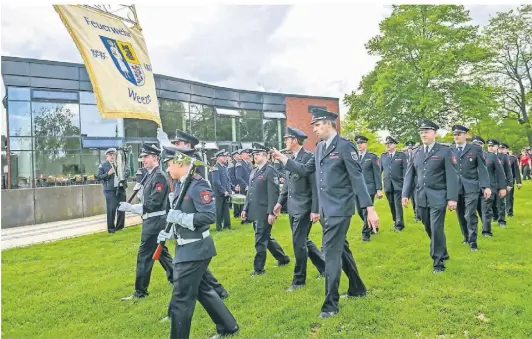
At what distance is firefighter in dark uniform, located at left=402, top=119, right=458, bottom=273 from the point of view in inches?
258

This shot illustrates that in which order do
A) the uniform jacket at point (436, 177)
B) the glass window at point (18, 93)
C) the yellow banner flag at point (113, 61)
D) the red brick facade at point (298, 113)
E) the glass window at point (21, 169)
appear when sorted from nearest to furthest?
the uniform jacket at point (436, 177) → the yellow banner flag at point (113, 61) → the glass window at point (21, 169) → the glass window at point (18, 93) → the red brick facade at point (298, 113)

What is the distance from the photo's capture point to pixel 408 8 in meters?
32.0

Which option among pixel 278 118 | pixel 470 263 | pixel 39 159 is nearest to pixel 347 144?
pixel 470 263

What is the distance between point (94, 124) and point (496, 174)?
22.4m

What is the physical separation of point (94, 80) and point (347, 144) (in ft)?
17.3

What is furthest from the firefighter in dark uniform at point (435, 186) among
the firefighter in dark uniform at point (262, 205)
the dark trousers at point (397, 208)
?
the dark trousers at point (397, 208)

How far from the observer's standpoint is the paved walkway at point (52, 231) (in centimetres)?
1119

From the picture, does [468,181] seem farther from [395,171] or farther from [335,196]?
[335,196]

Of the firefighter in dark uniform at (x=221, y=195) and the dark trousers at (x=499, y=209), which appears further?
the firefighter in dark uniform at (x=221, y=195)

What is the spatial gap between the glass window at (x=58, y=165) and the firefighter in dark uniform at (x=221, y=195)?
15.3 metres

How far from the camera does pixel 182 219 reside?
412 cm

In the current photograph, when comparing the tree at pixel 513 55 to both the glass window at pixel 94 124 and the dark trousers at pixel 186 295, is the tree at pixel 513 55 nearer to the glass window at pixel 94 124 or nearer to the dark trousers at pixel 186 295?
the glass window at pixel 94 124

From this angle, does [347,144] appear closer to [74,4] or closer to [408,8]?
[74,4]

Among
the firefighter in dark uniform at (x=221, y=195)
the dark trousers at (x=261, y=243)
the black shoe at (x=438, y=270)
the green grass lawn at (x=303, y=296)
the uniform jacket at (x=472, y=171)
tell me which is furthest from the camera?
the firefighter in dark uniform at (x=221, y=195)
